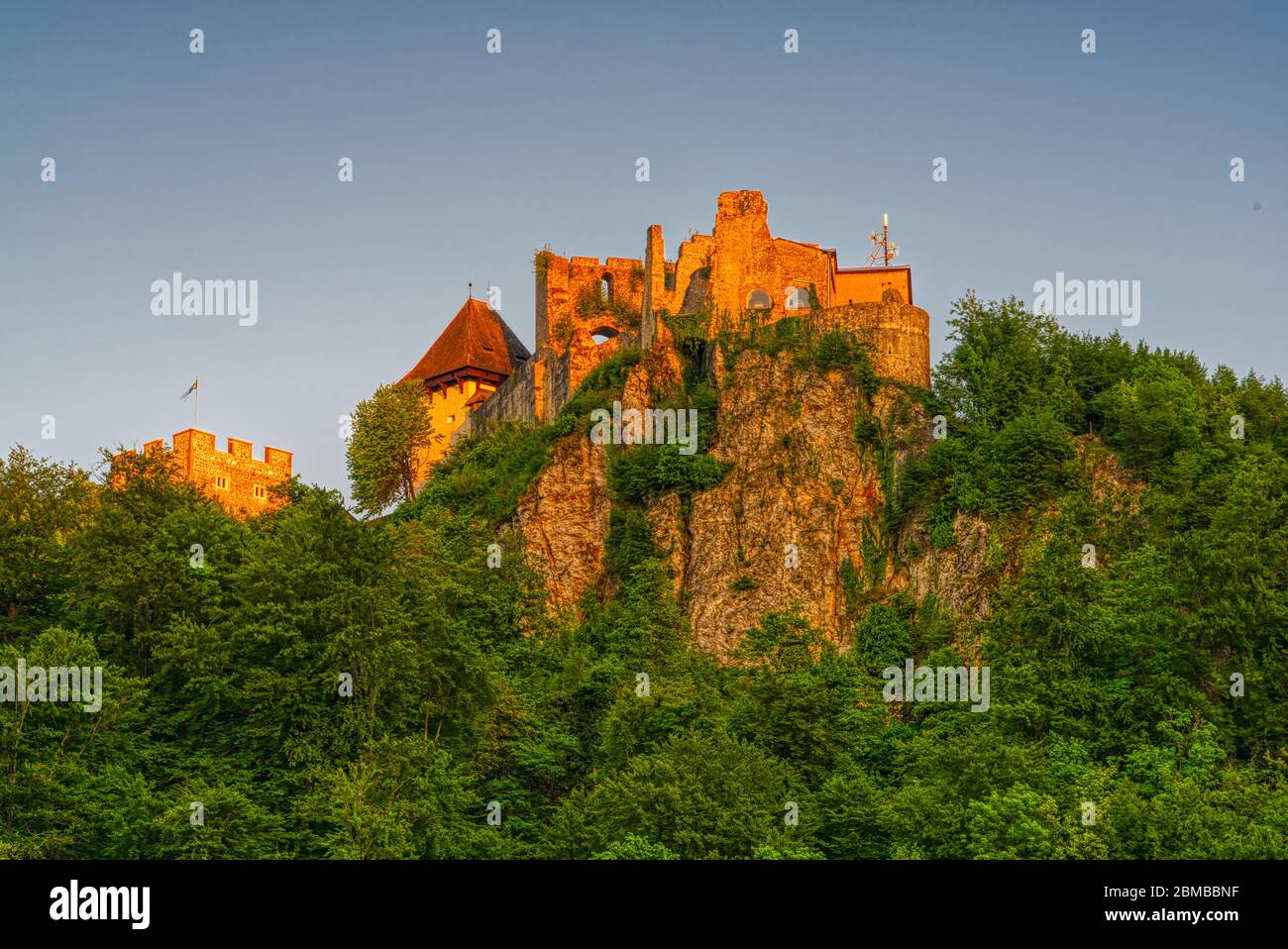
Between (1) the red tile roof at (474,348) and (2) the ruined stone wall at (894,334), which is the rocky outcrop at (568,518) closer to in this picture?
(2) the ruined stone wall at (894,334)

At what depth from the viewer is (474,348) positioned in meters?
84.1

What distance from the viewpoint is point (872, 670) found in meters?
54.4

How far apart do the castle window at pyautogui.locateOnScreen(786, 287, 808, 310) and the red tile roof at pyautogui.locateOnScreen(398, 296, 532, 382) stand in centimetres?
2014

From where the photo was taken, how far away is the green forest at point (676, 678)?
42188 millimetres

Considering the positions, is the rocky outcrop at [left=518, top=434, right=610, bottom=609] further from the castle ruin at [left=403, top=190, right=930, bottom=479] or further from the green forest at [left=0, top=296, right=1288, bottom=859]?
the castle ruin at [left=403, top=190, right=930, bottom=479]

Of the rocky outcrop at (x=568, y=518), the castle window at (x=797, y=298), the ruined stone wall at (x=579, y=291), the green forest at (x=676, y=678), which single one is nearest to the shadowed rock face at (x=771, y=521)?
the rocky outcrop at (x=568, y=518)

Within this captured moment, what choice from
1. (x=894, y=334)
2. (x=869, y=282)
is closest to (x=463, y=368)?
(x=869, y=282)

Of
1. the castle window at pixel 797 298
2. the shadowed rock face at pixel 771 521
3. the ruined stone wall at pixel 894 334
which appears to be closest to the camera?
the shadowed rock face at pixel 771 521

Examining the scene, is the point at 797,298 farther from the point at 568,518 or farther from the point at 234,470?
the point at 234,470

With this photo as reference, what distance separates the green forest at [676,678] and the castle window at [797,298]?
22.1ft

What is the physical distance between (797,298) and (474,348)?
2276 centimetres
